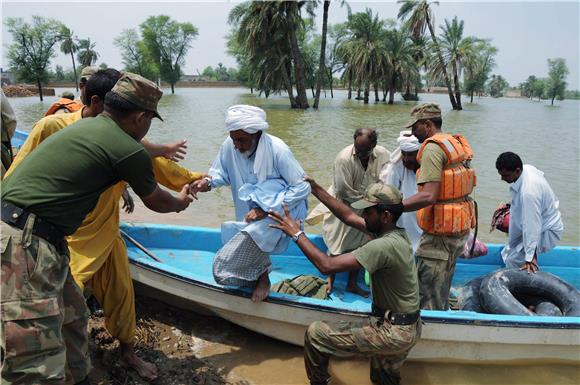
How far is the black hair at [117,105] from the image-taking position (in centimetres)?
217

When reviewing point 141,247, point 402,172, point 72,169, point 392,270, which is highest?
point 72,169

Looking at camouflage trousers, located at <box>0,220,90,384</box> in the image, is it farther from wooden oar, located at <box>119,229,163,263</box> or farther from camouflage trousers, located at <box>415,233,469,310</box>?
camouflage trousers, located at <box>415,233,469,310</box>

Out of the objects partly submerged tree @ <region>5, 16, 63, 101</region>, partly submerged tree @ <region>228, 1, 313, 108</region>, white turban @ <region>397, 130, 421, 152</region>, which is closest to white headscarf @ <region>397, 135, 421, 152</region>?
white turban @ <region>397, 130, 421, 152</region>

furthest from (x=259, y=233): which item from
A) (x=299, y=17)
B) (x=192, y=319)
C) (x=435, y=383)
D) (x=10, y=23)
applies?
(x=10, y=23)

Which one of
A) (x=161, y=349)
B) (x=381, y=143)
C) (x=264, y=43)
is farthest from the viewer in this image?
(x=264, y=43)

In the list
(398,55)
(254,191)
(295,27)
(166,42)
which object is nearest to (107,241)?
(254,191)

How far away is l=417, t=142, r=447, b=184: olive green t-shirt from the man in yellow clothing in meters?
1.69

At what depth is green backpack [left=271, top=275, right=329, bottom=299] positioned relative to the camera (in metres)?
4.08

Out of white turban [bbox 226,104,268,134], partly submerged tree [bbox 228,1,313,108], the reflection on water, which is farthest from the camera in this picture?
partly submerged tree [bbox 228,1,313,108]

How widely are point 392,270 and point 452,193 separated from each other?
110 centimetres

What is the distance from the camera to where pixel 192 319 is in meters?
4.04

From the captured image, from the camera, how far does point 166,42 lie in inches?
2960

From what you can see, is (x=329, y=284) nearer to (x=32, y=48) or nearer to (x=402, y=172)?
(x=402, y=172)

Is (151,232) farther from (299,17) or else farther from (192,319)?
(299,17)
